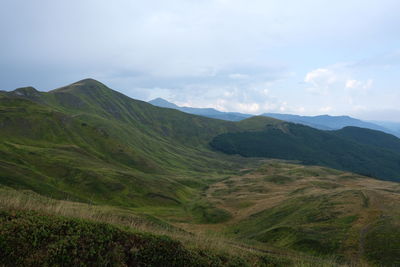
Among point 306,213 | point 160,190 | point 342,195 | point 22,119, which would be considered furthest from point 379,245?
point 22,119

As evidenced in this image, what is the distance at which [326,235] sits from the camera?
1935 inches

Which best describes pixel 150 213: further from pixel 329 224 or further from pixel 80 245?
pixel 80 245

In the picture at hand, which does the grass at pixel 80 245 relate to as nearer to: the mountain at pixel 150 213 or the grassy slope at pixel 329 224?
the mountain at pixel 150 213

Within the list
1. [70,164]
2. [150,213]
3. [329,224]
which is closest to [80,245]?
[329,224]

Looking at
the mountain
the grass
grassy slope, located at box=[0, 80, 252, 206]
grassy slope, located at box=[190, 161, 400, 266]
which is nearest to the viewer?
the grass

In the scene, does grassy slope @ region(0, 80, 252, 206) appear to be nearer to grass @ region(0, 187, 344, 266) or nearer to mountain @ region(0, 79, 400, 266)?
mountain @ region(0, 79, 400, 266)

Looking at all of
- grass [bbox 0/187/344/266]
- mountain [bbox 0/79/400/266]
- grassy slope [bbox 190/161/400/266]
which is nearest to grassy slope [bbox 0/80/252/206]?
mountain [bbox 0/79/400/266]

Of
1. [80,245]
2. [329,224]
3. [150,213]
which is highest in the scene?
[80,245]

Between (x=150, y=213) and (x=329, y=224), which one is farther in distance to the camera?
(x=150, y=213)

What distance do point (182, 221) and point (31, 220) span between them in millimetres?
77105

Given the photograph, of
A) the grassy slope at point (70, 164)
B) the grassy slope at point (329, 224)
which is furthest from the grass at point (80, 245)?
the grassy slope at point (70, 164)

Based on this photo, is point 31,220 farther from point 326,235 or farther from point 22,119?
point 22,119

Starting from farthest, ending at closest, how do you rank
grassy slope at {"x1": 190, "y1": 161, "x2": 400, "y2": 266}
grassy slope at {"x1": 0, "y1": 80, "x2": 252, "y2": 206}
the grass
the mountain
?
grassy slope at {"x1": 0, "y1": 80, "x2": 252, "y2": 206}
grassy slope at {"x1": 190, "y1": 161, "x2": 400, "y2": 266}
the mountain
the grass

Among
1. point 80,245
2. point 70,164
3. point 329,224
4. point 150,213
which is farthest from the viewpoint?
point 70,164
